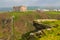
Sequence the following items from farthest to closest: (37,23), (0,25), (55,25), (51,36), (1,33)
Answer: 1. (0,25)
2. (1,33)
3. (37,23)
4. (55,25)
5. (51,36)

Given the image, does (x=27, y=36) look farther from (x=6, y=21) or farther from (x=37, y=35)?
(x=6, y=21)

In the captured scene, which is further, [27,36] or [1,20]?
[1,20]

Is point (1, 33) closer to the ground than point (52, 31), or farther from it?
closer to the ground

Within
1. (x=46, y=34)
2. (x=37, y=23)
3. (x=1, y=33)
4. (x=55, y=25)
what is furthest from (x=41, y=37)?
(x=1, y=33)

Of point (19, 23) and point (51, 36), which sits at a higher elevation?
point (51, 36)

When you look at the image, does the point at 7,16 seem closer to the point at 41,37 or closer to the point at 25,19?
the point at 25,19

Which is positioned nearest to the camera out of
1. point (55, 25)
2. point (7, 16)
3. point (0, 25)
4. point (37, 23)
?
point (55, 25)

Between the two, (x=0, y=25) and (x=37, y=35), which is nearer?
(x=37, y=35)

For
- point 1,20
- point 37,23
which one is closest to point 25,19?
point 1,20

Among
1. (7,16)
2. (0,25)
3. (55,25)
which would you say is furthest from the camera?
(7,16)
